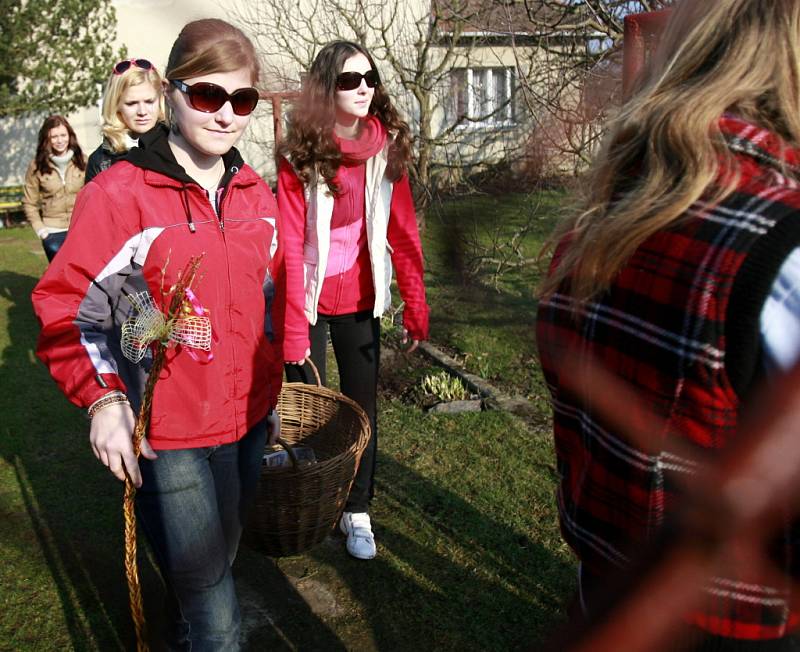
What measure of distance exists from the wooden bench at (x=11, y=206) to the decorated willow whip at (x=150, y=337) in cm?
1430

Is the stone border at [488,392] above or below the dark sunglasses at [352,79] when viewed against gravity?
below

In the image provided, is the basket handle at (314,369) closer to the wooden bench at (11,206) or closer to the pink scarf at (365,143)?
the pink scarf at (365,143)

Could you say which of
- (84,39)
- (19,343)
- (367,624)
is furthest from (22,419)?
(84,39)

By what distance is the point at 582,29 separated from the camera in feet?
13.7

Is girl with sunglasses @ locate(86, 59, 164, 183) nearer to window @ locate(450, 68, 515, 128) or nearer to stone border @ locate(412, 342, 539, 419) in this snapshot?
window @ locate(450, 68, 515, 128)

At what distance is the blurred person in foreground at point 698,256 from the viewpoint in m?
0.91

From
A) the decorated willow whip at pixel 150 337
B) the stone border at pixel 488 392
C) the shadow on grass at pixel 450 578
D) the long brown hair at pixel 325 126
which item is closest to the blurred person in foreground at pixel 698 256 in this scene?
the decorated willow whip at pixel 150 337

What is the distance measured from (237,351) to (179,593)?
65 cm

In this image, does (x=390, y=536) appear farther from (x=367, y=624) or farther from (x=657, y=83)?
(x=657, y=83)

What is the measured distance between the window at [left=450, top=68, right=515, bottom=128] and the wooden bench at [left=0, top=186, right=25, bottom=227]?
10467mm

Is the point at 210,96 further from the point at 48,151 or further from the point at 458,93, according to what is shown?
the point at 48,151

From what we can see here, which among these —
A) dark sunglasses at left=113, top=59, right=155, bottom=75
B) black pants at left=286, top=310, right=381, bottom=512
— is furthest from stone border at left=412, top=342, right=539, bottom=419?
dark sunglasses at left=113, top=59, right=155, bottom=75

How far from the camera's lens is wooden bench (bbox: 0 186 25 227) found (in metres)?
14.6

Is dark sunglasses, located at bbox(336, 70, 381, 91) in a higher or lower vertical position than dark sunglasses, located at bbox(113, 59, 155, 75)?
lower
